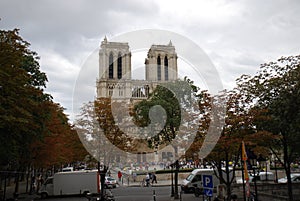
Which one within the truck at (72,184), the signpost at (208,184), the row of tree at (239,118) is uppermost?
the row of tree at (239,118)

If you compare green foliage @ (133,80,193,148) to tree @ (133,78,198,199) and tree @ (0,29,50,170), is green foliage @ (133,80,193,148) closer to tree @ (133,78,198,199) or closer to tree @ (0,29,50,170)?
tree @ (133,78,198,199)

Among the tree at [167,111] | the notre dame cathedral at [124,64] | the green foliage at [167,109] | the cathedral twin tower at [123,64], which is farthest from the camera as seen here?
the cathedral twin tower at [123,64]

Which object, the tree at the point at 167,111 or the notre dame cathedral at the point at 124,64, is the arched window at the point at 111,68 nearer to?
the notre dame cathedral at the point at 124,64

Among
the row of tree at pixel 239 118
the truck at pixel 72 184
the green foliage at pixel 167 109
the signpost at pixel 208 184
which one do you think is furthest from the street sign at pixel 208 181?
A: the truck at pixel 72 184

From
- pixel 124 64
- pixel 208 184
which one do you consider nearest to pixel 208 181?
pixel 208 184

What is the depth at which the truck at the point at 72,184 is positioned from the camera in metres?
23.7

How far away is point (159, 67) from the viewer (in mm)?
79562

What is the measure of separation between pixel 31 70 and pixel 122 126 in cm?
631

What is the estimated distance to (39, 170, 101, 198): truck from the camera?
77.7 ft

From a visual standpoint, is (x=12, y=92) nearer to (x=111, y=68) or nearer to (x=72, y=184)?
(x=72, y=184)

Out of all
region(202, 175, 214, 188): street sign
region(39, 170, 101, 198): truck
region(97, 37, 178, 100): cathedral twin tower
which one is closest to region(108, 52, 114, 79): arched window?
region(97, 37, 178, 100): cathedral twin tower

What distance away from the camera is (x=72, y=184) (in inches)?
949

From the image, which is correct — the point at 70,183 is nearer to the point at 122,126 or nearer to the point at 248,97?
the point at 122,126

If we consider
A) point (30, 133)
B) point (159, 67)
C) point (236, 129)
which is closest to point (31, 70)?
point (30, 133)
